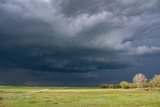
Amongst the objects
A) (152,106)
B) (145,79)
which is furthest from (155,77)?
(152,106)

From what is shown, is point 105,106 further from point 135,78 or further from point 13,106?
point 135,78

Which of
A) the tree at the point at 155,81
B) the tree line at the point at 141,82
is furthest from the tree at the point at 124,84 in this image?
the tree at the point at 155,81

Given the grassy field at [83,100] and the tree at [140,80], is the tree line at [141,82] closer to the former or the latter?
the tree at [140,80]

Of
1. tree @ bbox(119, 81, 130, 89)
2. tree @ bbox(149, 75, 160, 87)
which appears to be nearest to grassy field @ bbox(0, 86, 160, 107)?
tree @ bbox(149, 75, 160, 87)

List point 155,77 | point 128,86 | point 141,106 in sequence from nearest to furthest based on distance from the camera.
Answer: point 141,106
point 155,77
point 128,86

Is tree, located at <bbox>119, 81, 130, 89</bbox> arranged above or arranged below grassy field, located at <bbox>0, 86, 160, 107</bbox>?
above

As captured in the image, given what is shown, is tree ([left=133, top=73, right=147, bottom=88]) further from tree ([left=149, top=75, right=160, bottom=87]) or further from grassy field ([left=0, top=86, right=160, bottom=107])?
grassy field ([left=0, top=86, right=160, bottom=107])

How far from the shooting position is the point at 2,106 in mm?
55469

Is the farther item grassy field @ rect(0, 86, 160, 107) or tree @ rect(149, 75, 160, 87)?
tree @ rect(149, 75, 160, 87)

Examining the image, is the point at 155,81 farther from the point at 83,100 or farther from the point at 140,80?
the point at 83,100

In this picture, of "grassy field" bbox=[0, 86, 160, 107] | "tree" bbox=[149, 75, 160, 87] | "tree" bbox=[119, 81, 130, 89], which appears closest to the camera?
"grassy field" bbox=[0, 86, 160, 107]

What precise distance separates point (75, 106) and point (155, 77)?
134586 millimetres

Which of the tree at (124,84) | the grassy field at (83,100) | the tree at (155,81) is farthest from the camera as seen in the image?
the tree at (124,84)

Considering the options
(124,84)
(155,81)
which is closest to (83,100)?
(155,81)
